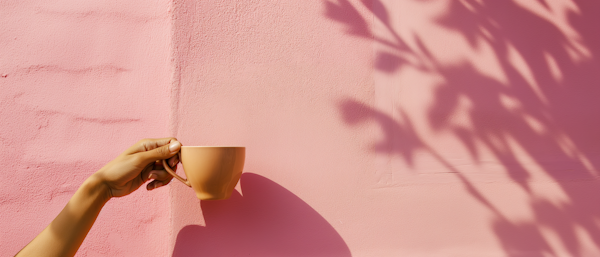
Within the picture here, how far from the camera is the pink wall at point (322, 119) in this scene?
1297mm

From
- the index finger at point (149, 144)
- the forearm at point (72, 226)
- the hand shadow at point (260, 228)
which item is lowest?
the hand shadow at point (260, 228)

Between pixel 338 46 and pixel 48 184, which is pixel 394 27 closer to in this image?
pixel 338 46

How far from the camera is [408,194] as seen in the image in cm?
136

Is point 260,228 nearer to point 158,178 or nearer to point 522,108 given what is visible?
point 158,178

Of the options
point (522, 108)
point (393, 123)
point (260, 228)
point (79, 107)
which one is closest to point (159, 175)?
point (260, 228)

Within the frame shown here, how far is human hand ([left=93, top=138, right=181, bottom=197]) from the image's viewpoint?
1.05 meters

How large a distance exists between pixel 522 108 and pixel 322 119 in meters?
0.79

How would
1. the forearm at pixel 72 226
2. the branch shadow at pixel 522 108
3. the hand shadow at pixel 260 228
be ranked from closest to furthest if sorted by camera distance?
the forearm at pixel 72 226, the hand shadow at pixel 260 228, the branch shadow at pixel 522 108

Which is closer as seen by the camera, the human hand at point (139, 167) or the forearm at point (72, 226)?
the forearm at point (72, 226)

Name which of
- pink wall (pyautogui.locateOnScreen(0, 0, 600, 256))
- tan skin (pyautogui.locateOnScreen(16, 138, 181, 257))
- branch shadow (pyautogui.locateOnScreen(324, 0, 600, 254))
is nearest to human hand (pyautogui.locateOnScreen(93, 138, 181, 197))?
tan skin (pyautogui.locateOnScreen(16, 138, 181, 257))

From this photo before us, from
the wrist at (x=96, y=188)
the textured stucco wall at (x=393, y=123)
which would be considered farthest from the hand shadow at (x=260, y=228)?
the wrist at (x=96, y=188)

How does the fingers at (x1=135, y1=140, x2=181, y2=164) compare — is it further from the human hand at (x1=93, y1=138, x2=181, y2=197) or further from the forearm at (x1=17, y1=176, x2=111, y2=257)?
the forearm at (x1=17, y1=176, x2=111, y2=257)

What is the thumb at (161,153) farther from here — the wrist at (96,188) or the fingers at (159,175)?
the wrist at (96,188)

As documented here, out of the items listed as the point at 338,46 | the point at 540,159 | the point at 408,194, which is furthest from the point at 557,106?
the point at 338,46
